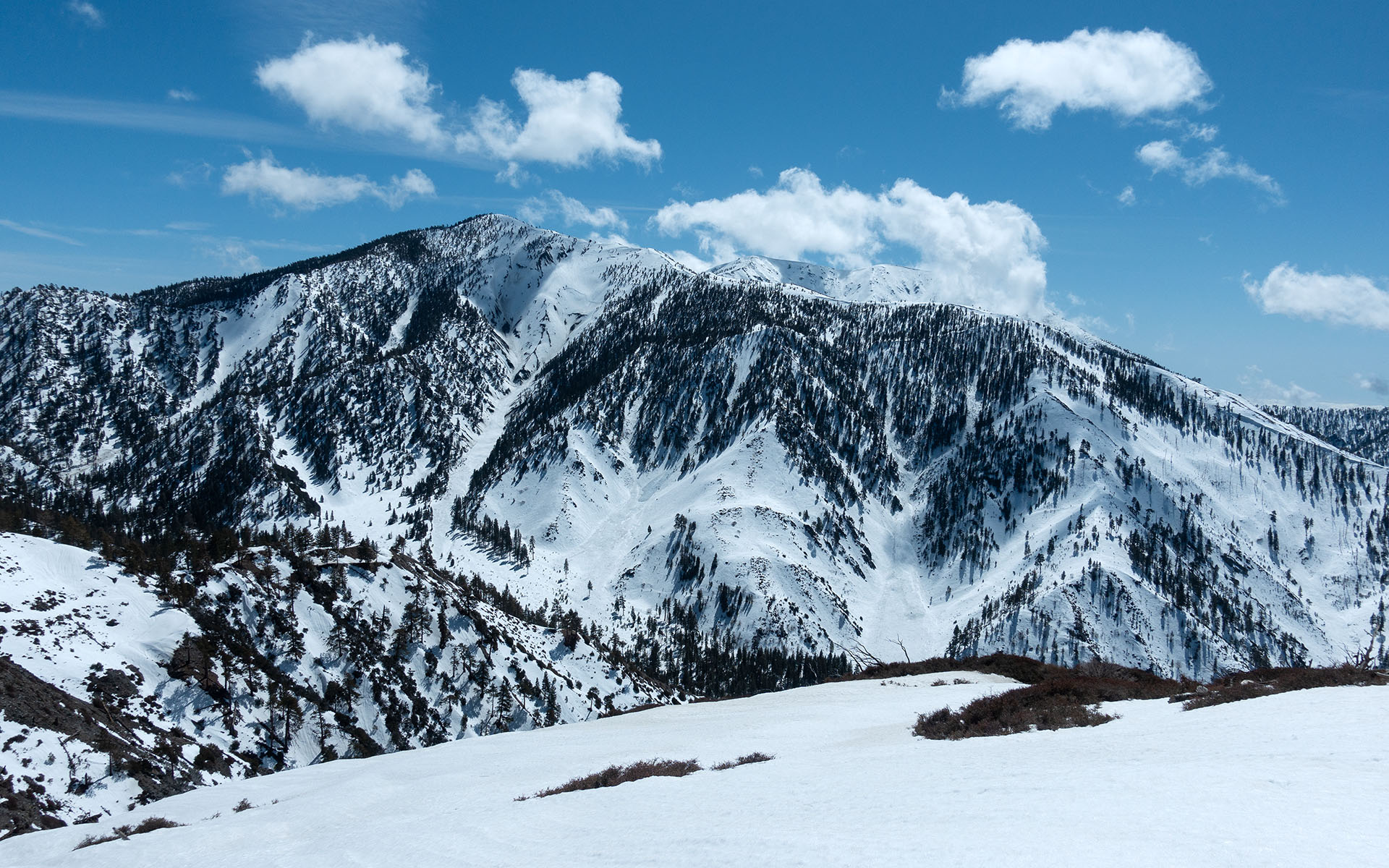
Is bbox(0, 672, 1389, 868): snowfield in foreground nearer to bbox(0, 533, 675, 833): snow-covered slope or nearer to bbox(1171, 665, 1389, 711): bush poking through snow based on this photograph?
bbox(1171, 665, 1389, 711): bush poking through snow

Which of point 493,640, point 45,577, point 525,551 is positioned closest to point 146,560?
point 45,577

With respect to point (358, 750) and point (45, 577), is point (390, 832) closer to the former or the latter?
point (358, 750)

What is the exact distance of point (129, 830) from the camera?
25.0 m

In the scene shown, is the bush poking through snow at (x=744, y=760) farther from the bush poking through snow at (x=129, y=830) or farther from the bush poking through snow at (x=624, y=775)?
the bush poking through snow at (x=129, y=830)

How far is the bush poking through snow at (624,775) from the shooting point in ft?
78.3

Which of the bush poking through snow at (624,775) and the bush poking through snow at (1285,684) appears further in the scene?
the bush poking through snow at (1285,684)

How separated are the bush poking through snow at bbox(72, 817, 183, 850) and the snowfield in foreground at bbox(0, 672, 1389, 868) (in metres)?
0.60

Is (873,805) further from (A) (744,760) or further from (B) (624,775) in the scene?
(B) (624,775)

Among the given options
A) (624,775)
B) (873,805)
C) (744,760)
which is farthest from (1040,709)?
(624,775)

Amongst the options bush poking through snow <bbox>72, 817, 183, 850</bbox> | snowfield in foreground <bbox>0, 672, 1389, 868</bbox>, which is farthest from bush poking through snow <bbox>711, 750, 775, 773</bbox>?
bush poking through snow <bbox>72, 817, 183, 850</bbox>

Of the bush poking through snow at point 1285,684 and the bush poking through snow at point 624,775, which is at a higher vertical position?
the bush poking through snow at point 1285,684

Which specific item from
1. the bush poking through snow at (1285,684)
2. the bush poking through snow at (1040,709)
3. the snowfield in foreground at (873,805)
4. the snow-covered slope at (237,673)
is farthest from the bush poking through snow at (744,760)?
the snow-covered slope at (237,673)

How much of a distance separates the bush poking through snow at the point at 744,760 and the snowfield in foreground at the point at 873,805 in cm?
81

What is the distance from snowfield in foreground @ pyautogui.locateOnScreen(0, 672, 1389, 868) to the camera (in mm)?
12406
